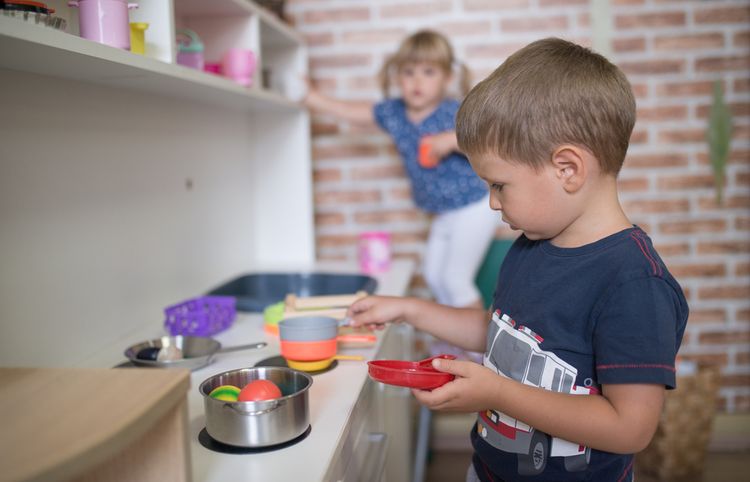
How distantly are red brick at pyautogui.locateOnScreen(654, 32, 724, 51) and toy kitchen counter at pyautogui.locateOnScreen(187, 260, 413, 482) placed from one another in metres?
1.30

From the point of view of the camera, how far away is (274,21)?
1823 millimetres

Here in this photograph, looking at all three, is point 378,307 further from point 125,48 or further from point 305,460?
point 125,48

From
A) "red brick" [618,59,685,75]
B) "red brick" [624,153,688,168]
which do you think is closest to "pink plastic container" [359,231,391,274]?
"red brick" [624,153,688,168]

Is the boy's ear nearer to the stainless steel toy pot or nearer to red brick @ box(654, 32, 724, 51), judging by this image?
the stainless steel toy pot

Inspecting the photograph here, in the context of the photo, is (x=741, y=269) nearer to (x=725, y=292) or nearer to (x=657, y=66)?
(x=725, y=292)

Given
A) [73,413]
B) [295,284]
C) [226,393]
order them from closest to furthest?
1. [73,413]
2. [226,393]
3. [295,284]

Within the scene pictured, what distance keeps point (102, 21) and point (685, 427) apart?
6.66 ft

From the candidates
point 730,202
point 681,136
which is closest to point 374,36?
point 681,136

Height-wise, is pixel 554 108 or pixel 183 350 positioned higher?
pixel 554 108

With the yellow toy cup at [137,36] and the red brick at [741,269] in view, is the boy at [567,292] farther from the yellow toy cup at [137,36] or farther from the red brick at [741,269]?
the red brick at [741,269]

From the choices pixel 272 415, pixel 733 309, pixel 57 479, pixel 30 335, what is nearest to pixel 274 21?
pixel 30 335

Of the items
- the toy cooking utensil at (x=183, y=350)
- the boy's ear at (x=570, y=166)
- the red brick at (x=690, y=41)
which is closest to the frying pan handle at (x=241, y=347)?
the toy cooking utensil at (x=183, y=350)

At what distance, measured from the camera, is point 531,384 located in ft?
3.13

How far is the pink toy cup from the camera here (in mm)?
1534
